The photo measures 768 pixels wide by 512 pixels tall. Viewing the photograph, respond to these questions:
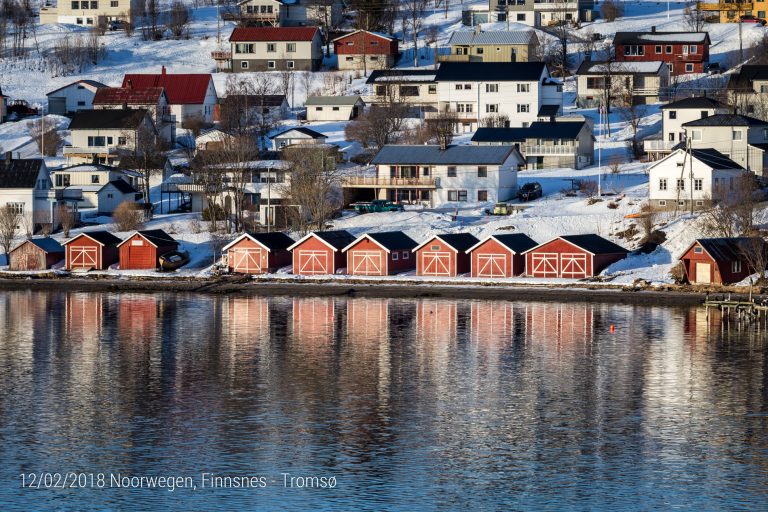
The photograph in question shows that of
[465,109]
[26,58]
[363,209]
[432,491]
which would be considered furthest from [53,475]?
[26,58]

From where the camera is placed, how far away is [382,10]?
357 feet

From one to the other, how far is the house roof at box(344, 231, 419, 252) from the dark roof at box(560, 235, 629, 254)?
7755 millimetres

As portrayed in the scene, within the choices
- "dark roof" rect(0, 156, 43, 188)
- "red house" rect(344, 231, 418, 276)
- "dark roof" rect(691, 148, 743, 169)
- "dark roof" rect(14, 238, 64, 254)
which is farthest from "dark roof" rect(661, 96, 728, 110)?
"dark roof" rect(0, 156, 43, 188)

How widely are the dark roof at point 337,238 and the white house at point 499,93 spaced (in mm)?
22396

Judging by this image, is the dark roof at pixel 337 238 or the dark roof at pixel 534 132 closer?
the dark roof at pixel 337 238

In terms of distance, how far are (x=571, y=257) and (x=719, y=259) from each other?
21.0ft

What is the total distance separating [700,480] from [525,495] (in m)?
3.78

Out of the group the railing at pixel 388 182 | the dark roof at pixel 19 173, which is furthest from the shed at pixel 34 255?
the railing at pixel 388 182

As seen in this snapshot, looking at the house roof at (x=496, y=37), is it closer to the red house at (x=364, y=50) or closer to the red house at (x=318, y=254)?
the red house at (x=364, y=50)

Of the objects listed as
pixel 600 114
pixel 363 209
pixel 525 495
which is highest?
pixel 600 114

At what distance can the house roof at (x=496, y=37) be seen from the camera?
9381 cm

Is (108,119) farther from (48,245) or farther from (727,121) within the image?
(727,121)

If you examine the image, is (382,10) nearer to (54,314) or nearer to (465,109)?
(465,109)

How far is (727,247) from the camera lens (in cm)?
5675
